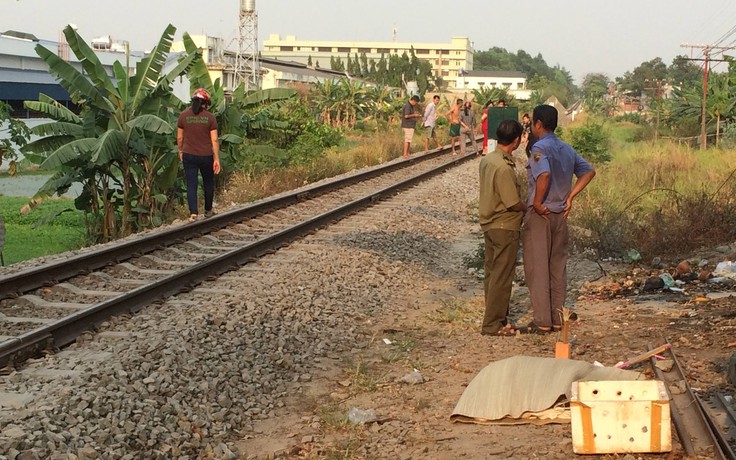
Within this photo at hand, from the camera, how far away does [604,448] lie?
16.5 feet

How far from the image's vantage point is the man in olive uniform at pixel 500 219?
25.8ft

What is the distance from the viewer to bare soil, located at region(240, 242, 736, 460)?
555cm

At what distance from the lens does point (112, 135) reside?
14945 mm

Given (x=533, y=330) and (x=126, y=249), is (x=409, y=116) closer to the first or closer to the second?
(x=126, y=249)

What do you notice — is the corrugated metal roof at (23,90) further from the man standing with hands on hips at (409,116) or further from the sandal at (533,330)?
the sandal at (533,330)

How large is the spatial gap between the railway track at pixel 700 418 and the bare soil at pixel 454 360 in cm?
12

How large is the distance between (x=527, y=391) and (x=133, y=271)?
551 cm

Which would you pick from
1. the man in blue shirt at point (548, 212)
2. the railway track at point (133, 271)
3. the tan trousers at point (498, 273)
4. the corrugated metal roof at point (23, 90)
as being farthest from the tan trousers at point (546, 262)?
the corrugated metal roof at point (23, 90)

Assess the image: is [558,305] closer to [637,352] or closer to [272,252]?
[637,352]

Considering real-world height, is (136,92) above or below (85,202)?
above

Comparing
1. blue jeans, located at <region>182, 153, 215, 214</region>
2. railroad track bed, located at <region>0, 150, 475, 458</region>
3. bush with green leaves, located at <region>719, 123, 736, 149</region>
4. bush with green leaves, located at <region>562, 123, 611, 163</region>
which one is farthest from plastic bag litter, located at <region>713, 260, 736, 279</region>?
bush with green leaves, located at <region>719, 123, 736, 149</region>

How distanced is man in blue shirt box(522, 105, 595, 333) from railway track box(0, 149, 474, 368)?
11.3 ft

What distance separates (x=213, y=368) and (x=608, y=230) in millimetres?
7241

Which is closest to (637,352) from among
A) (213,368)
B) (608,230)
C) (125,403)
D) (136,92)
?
(213,368)
